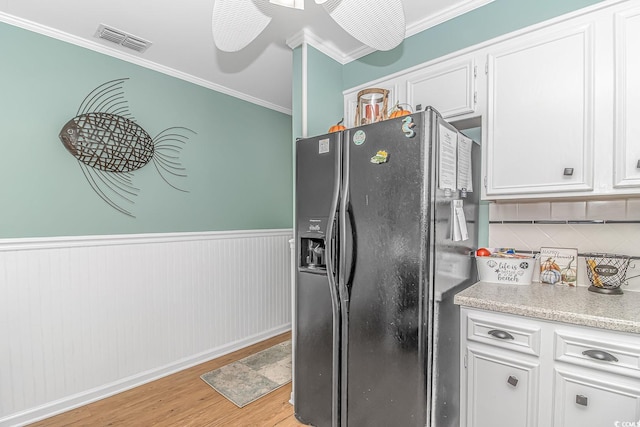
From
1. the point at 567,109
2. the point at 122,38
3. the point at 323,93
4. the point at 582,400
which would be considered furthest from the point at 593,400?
the point at 122,38

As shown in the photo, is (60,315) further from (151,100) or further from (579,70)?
(579,70)

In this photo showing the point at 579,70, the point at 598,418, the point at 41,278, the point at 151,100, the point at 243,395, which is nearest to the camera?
the point at 598,418

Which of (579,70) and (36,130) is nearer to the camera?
(579,70)

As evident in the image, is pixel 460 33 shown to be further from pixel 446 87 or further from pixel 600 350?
pixel 600 350

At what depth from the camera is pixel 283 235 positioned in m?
3.52

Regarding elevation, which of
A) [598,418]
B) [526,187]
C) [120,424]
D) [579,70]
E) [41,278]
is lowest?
[120,424]

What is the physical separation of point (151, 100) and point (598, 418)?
3.23 m

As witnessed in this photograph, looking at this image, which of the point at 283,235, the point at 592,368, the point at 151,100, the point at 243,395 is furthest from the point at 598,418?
the point at 151,100

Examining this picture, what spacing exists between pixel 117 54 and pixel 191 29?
710 mm

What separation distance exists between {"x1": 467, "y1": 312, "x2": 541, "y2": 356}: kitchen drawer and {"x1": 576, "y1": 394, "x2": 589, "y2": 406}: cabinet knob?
0.60 ft

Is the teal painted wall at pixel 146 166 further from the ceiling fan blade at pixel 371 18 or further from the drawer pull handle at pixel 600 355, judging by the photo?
the drawer pull handle at pixel 600 355

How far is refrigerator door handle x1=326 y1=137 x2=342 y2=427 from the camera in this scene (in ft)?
5.64

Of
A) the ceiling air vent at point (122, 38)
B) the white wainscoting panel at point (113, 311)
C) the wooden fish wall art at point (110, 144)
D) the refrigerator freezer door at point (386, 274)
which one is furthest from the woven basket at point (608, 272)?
the ceiling air vent at point (122, 38)

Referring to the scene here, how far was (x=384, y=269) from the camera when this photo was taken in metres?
1.57
